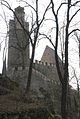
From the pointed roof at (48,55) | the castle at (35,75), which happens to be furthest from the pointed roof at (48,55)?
the castle at (35,75)

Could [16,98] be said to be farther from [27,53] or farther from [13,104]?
[27,53]

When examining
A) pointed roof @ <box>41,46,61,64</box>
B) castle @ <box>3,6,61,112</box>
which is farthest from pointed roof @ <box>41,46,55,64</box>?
castle @ <box>3,6,61,112</box>

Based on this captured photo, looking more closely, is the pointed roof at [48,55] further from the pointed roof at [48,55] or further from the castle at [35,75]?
the castle at [35,75]

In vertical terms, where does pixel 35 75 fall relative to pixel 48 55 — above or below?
below

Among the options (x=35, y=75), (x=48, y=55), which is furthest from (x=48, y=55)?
(x=35, y=75)

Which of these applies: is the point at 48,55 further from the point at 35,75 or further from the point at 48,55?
the point at 35,75

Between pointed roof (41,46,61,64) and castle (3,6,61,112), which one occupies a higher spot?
pointed roof (41,46,61,64)

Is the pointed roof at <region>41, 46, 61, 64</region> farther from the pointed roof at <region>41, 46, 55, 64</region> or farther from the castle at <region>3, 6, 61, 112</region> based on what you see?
the castle at <region>3, 6, 61, 112</region>

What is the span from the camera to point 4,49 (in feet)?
116

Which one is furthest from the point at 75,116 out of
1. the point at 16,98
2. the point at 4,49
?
the point at 16,98

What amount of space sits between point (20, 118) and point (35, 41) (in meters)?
11.5

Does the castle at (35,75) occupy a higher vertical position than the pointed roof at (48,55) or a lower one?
lower

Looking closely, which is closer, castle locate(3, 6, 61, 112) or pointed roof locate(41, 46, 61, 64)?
castle locate(3, 6, 61, 112)

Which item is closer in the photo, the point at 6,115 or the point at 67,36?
A: the point at 6,115
